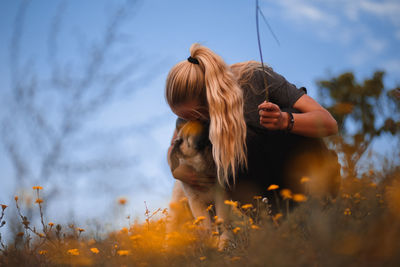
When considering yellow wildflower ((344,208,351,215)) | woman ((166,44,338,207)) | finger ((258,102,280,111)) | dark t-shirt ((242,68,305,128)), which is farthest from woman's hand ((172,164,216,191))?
yellow wildflower ((344,208,351,215))

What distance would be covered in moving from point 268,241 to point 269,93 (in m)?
1.47

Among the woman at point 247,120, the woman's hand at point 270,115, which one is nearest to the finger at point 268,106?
the woman's hand at point 270,115

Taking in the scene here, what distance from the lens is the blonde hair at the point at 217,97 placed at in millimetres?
2371

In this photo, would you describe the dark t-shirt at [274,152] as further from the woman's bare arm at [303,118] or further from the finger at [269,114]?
the finger at [269,114]

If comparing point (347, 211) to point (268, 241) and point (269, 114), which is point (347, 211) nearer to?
point (269, 114)

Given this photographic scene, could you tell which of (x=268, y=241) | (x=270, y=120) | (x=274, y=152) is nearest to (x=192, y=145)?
(x=274, y=152)

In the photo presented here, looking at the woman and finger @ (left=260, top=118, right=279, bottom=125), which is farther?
the woman

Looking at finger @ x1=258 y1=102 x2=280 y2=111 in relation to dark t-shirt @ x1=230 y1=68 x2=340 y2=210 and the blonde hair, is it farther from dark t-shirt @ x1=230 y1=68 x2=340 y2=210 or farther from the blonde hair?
dark t-shirt @ x1=230 y1=68 x2=340 y2=210

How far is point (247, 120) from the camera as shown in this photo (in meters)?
2.61

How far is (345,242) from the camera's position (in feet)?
3.73

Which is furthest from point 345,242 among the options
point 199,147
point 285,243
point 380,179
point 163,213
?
point 380,179

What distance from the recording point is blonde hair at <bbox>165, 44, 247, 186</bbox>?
2.37 m

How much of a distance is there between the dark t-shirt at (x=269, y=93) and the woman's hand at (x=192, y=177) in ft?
1.86

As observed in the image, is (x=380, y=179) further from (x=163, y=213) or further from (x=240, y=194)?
(x=163, y=213)
